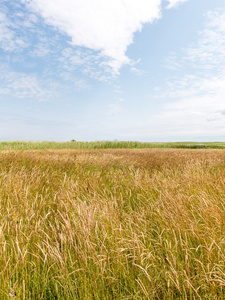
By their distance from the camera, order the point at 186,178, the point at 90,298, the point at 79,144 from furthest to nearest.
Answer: the point at 79,144, the point at 186,178, the point at 90,298

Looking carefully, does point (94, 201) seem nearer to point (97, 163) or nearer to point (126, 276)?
point (126, 276)

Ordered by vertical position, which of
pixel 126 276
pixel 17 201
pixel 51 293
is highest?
pixel 17 201

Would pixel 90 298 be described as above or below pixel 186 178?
below

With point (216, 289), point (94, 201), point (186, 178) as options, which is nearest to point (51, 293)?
point (216, 289)

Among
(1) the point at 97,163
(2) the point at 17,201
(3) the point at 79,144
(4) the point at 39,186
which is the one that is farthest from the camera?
(3) the point at 79,144

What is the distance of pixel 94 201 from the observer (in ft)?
8.58

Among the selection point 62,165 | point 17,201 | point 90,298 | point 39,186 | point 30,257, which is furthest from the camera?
point 62,165

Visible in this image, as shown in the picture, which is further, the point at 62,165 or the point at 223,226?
the point at 62,165

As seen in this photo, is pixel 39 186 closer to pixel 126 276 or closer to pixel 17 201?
pixel 17 201

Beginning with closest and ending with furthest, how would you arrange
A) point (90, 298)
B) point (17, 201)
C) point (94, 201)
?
point (90, 298), point (17, 201), point (94, 201)

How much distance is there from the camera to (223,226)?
6.38 ft

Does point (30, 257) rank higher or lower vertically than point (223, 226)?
lower

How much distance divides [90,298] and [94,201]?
142 cm

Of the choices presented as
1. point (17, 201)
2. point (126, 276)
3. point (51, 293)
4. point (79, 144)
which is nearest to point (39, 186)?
point (17, 201)
